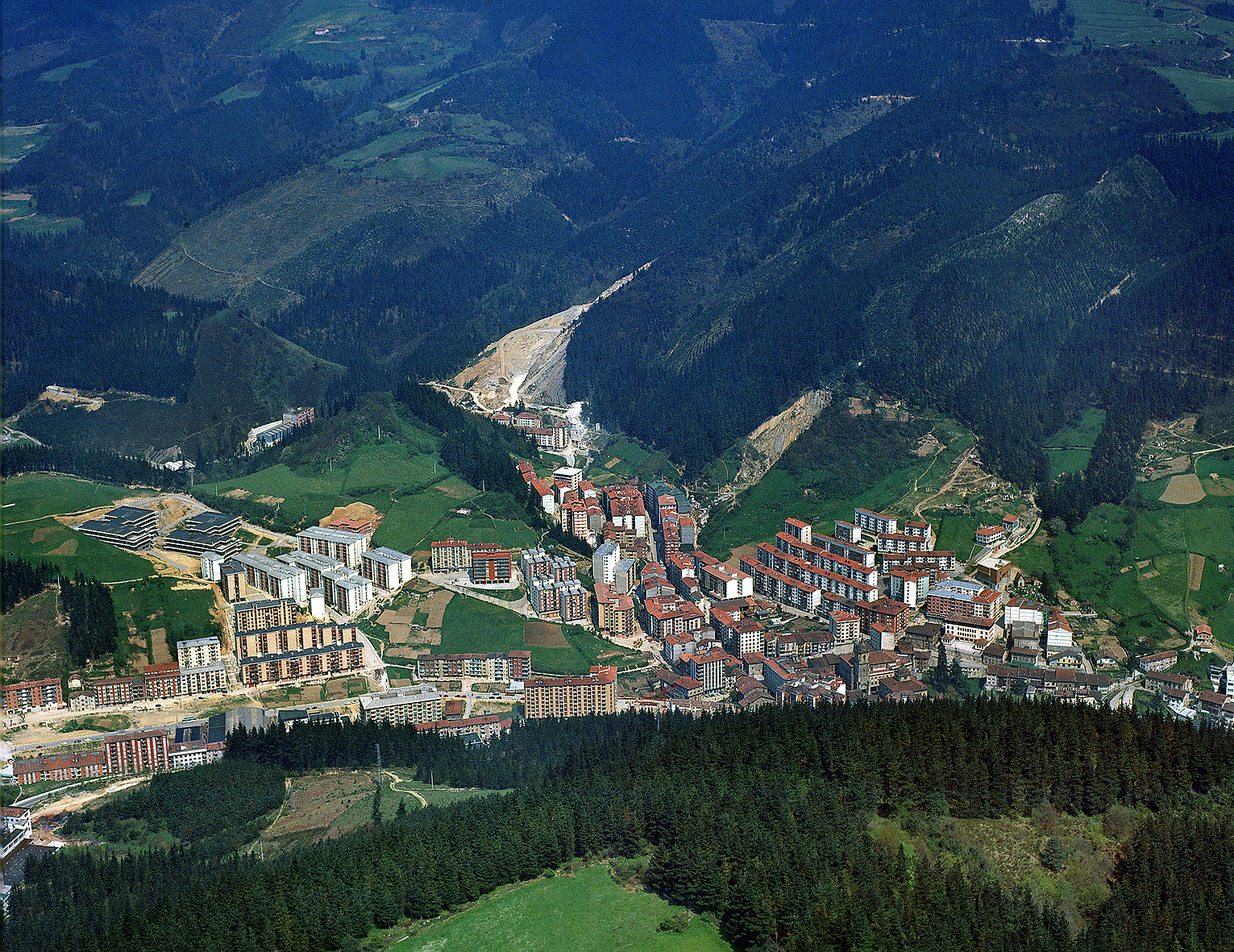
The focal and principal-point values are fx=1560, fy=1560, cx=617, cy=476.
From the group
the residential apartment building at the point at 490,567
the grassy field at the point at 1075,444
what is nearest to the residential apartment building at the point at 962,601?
the grassy field at the point at 1075,444

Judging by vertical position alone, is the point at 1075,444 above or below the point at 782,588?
above

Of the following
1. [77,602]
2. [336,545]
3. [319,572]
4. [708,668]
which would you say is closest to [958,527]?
[708,668]

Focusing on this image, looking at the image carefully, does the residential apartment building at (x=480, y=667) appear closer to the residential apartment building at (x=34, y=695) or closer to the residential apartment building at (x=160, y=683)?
the residential apartment building at (x=160, y=683)

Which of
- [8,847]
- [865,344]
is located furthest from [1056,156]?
[8,847]

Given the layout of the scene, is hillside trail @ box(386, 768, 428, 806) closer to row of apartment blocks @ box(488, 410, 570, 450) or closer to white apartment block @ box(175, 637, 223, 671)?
white apartment block @ box(175, 637, 223, 671)

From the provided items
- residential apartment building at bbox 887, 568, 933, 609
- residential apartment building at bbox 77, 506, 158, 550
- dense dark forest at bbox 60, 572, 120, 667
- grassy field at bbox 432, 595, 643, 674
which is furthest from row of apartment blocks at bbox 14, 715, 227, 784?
residential apartment building at bbox 887, 568, 933, 609

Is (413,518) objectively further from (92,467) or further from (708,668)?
(708,668)

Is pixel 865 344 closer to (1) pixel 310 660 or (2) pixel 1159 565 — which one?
(2) pixel 1159 565
